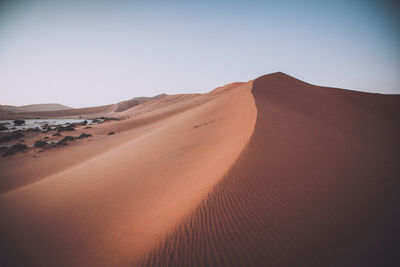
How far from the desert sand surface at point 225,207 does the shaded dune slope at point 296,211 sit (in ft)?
0.05

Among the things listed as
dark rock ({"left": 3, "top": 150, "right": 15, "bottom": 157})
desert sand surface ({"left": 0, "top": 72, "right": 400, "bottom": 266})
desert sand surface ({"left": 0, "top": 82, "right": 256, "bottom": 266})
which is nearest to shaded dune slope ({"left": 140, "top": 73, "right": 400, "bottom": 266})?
desert sand surface ({"left": 0, "top": 72, "right": 400, "bottom": 266})

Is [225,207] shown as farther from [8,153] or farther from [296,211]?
[8,153]

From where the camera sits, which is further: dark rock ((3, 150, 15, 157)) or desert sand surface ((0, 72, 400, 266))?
dark rock ((3, 150, 15, 157))

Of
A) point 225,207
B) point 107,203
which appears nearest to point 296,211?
point 225,207

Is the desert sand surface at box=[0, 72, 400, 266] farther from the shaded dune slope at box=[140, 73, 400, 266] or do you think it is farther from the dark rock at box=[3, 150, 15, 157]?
the dark rock at box=[3, 150, 15, 157]

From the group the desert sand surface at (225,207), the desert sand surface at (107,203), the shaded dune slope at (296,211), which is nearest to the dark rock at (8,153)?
the desert sand surface at (107,203)

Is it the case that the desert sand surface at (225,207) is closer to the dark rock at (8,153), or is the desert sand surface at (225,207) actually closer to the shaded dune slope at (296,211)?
the shaded dune slope at (296,211)

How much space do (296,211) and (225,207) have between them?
1.07 metres

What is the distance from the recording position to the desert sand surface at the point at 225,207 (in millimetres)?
1886

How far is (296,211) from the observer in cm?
229

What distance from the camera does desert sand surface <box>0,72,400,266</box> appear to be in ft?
6.19

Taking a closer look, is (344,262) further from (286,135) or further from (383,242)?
(286,135)

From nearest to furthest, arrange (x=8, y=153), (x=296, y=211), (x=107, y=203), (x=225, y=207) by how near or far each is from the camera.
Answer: (x=296, y=211) → (x=225, y=207) → (x=107, y=203) → (x=8, y=153)

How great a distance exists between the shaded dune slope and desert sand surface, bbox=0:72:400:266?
1 cm
